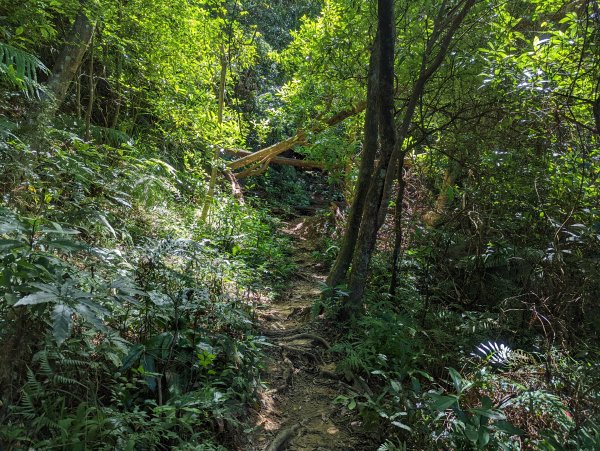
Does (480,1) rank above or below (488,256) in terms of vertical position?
above

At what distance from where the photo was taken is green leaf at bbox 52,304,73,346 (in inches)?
68.2

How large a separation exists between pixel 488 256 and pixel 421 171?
2.26 metres

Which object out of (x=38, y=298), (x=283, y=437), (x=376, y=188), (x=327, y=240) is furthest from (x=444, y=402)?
(x=327, y=240)

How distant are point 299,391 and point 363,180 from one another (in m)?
3.04

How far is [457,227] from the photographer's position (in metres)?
6.28

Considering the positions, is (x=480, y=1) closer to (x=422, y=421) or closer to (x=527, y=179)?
(x=527, y=179)

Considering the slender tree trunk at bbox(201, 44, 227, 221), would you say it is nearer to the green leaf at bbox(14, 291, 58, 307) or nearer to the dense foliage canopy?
the dense foliage canopy

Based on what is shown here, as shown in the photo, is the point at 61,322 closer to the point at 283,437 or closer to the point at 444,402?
the point at 283,437

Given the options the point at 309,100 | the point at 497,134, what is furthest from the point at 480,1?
the point at 309,100

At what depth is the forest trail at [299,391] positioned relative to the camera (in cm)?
328

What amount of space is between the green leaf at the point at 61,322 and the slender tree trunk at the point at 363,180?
4299 millimetres

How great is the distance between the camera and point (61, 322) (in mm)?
1790

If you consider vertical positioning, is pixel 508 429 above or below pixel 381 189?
below

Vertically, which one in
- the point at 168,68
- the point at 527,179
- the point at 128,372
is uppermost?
the point at 168,68
